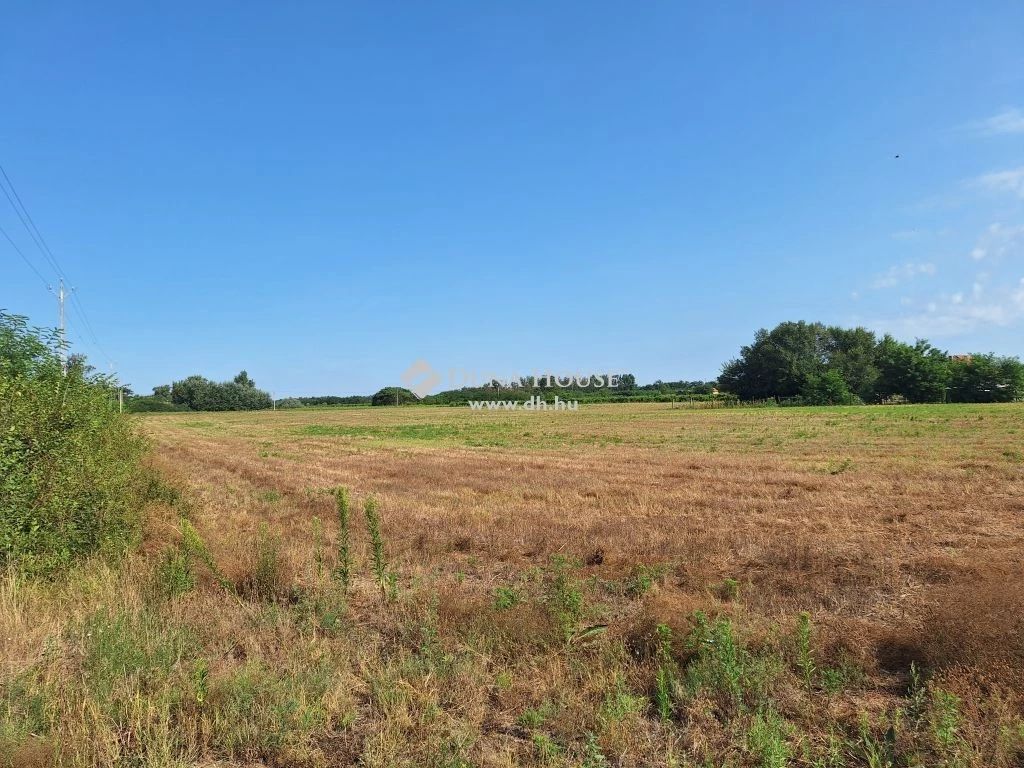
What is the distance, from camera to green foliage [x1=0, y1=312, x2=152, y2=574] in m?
6.31

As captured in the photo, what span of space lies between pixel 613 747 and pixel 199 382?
477ft

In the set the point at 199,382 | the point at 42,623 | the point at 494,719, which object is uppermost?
the point at 199,382

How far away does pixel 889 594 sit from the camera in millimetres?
6227

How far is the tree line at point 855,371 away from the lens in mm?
79062

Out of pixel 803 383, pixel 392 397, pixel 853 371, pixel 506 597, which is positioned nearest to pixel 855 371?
pixel 853 371

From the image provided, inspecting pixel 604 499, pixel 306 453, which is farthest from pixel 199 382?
pixel 604 499

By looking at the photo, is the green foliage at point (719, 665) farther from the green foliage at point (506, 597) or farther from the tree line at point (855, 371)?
the tree line at point (855, 371)

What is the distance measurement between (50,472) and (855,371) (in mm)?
110987

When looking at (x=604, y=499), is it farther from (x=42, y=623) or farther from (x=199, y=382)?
(x=199, y=382)

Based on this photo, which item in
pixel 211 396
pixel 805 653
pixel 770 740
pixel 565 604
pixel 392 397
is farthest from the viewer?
pixel 392 397

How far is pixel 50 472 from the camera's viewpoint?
22.1ft

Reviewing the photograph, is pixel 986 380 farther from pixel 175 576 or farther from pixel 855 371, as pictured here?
pixel 175 576

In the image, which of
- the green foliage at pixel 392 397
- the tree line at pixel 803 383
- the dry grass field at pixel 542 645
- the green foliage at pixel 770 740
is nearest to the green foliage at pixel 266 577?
the dry grass field at pixel 542 645

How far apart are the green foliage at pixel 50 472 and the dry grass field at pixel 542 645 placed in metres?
0.55
